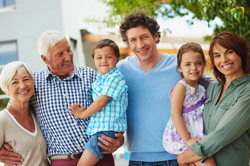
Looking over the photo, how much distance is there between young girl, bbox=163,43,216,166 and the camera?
1.96 meters

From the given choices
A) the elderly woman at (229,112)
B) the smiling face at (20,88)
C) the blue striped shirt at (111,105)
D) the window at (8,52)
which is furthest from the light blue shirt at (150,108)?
the window at (8,52)

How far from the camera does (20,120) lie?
6.97 feet

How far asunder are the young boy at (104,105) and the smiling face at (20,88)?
0.39m

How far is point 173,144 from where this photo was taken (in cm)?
203

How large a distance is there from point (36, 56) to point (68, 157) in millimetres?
4925

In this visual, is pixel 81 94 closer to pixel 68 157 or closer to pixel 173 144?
pixel 68 157

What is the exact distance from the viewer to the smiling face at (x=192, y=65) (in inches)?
79.0

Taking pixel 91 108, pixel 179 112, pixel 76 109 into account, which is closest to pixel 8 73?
pixel 76 109

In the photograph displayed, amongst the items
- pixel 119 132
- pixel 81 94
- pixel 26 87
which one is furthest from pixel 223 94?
pixel 26 87

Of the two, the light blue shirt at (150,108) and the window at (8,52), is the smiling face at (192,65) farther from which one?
the window at (8,52)

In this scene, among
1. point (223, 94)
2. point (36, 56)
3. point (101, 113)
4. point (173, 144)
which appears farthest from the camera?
point (36, 56)

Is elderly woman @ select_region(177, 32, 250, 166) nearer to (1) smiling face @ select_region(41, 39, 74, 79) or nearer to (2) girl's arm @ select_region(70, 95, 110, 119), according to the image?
(2) girl's arm @ select_region(70, 95, 110, 119)

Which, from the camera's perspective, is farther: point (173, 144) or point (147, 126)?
point (147, 126)

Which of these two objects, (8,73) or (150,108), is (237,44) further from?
(8,73)
